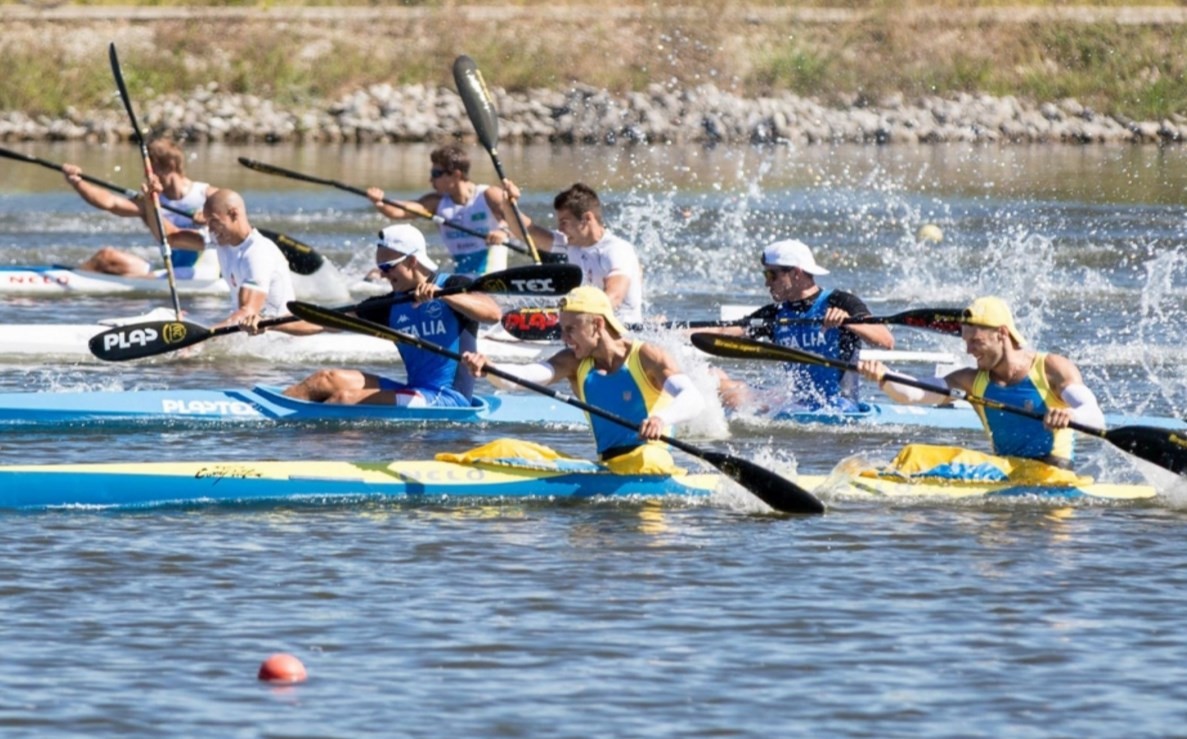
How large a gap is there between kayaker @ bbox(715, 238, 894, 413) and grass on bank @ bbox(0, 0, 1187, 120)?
28843 millimetres

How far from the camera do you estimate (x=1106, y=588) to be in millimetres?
10750

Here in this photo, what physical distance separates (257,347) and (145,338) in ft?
14.1

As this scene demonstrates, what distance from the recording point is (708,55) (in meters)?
44.6

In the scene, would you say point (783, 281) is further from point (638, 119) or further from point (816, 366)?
point (638, 119)

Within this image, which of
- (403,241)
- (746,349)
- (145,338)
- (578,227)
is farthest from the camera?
(578,227)

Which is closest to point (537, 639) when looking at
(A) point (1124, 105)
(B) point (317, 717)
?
(B) point (317, 717)

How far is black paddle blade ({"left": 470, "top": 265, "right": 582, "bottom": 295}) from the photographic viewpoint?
13617 mm

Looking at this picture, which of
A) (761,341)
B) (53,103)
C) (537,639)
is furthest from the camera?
(53,103)

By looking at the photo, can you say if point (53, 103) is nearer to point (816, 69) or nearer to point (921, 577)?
point (816, 69)

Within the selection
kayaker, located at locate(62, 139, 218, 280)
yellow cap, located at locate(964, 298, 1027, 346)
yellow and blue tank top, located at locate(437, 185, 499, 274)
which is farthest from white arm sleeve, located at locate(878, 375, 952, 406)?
kayaker, located at locate(62, 139, 218, 280)

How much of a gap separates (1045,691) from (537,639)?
2.19 meters

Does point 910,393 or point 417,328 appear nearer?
point 910,393

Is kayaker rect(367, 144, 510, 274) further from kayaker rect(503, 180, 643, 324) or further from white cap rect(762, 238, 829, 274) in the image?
white cap rect(762, 238, 829, 274)

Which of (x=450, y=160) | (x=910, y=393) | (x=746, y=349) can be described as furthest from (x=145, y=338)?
(x=450, y=160)
